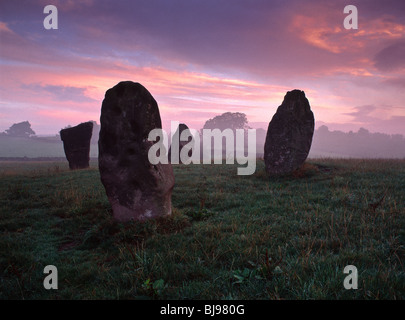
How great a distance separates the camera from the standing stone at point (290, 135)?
1375 centimetres

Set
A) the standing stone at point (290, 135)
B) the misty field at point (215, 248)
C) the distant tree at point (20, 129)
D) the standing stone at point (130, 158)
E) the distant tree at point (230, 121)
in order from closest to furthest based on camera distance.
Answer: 1. the misty field at point (215, 248)
2. the standing stone at point (130, 158)
3. the standing stone at point (290, 135)
4. the distant tree at point (230, 121)
5. the distant tree at point (20, 129)

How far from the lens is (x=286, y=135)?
1388 cm

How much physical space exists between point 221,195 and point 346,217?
4.33 meters

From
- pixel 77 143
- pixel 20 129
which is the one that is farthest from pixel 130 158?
pixel 20 129

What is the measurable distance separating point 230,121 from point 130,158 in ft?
319

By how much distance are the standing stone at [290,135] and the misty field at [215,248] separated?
408 centimetres

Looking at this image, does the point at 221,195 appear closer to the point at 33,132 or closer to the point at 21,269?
the point at 21,269

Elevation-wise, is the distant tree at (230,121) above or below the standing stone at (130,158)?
above

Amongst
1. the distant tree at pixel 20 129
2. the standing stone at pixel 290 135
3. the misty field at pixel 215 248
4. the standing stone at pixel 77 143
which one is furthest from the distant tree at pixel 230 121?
the distant tree at pixel 20 129

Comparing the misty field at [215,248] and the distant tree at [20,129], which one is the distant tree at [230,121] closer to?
the misty field at [215,248]

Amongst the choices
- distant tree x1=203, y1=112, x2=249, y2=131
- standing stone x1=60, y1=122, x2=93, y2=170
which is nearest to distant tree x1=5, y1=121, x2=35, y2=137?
distant tree x1=203, y1=112, x2=249, y2=131

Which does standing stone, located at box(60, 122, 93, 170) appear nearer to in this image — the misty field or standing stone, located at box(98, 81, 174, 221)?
the misty field

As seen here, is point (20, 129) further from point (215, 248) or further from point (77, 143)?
point (215, 248)

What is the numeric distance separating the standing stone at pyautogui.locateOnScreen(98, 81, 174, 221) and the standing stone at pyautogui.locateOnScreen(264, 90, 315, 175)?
843 cm
